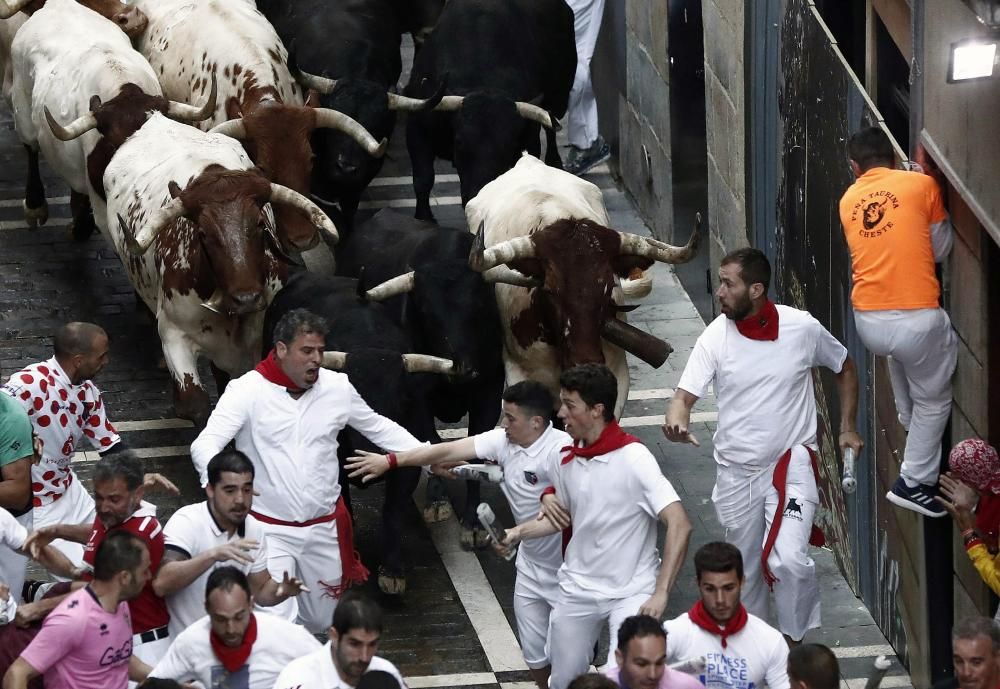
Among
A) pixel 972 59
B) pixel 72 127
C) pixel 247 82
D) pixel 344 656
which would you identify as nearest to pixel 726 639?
pixel 344 656

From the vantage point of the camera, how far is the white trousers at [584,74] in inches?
766

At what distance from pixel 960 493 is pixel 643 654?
245 centimetres

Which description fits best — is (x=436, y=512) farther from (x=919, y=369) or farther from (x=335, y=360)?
(x=919, y=369)

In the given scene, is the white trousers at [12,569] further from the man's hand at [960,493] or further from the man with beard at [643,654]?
the man's hand at [960,493]

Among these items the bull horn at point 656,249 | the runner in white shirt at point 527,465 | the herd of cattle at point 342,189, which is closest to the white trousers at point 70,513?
the runner in white shirt at point 527,465

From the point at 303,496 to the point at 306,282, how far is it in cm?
295

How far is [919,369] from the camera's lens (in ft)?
35.5

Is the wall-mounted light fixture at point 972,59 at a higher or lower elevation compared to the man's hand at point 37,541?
higher

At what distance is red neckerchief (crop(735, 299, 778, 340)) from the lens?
10867 millimetres

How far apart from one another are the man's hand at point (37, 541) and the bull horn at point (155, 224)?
152 inches

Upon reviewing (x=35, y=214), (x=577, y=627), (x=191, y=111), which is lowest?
A: (x=577, y=627)

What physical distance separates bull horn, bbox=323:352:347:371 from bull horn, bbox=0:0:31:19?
6464 millimetres

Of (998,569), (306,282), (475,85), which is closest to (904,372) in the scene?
(998,569)

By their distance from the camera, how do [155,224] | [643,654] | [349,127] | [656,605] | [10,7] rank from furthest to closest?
[10,7], [349,127], [155,224], [656,605], [643,654]
